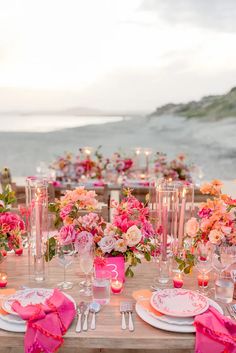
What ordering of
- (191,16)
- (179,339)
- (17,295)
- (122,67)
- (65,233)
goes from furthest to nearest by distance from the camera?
(122,67) → (191,16) → (65,233) → (17,295) → (179,339)

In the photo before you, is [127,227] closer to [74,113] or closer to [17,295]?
[17,295]

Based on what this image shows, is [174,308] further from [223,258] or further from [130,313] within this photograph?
[223,258]

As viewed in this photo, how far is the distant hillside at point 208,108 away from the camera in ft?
25.1

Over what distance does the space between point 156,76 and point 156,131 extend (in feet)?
3.22

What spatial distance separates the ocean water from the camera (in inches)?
304

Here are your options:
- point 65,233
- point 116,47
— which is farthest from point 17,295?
point 116,47

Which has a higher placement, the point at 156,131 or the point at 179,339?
the point at 156,131

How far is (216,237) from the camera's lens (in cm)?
157

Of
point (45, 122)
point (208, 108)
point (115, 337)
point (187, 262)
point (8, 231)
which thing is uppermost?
point (208, 108)

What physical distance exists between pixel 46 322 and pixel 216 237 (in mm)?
652

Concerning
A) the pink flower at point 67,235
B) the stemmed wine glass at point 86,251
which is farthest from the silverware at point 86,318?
the pink flower at point 67,235

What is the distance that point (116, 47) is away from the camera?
6.93 meters

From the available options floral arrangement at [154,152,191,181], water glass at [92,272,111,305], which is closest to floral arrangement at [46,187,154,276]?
water glass at [92,272,111,305]

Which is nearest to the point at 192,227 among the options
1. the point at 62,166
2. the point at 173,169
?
the point at 173,169
